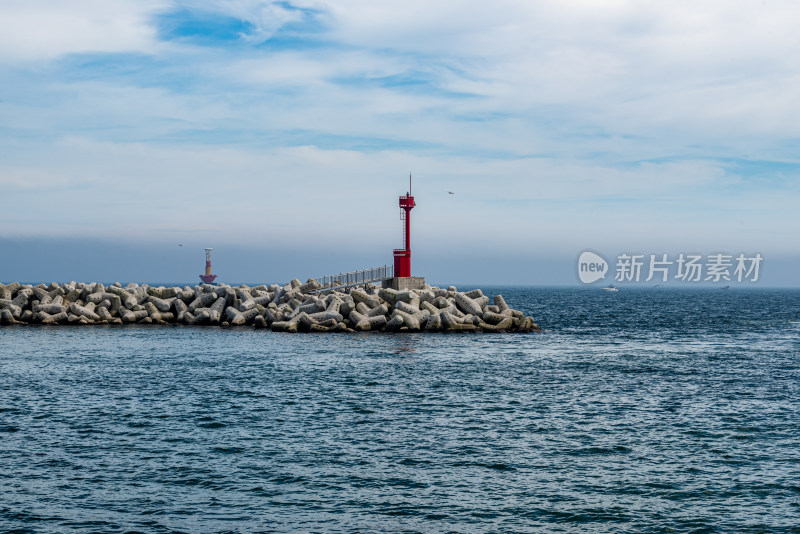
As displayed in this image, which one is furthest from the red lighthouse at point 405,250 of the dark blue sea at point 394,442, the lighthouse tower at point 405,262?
the dark blue sea at point 394,442

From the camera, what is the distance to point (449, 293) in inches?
1812

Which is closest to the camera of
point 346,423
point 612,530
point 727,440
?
point 612,530

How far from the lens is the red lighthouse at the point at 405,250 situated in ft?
149

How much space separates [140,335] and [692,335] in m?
31.1

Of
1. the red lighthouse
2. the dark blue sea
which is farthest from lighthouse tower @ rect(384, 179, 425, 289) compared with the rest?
the dark blue sea

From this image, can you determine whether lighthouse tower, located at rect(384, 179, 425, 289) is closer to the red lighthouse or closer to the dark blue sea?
the red lighthouse

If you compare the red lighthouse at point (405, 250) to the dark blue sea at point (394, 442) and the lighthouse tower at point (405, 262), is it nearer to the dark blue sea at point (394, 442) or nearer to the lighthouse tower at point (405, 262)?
the lighthouse tower at point (405, 262)

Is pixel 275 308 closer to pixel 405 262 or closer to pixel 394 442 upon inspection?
pixel 405 262

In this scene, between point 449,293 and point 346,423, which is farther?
point 449,293

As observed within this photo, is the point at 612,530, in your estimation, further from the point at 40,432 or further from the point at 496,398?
the point at 40,432

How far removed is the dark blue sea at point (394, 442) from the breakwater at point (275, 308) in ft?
29.1

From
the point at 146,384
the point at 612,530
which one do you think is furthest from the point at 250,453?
the point at 146,384

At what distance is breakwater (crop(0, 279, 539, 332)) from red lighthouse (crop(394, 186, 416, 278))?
158 centimetres

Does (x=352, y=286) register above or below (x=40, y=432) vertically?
above
